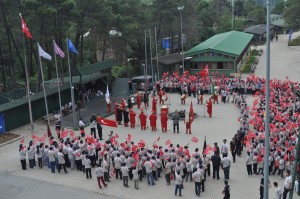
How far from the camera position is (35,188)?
17.9 m

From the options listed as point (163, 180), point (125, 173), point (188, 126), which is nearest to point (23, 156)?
point (125, 173)

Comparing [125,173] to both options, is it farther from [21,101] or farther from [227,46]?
[227,46]

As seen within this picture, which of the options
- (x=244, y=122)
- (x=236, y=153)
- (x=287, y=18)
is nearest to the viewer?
(x=236, y=153)

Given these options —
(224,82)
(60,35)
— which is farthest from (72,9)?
(224,82)

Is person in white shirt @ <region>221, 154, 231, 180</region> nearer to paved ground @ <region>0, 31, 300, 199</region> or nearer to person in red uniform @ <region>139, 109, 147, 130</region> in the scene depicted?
paved ground @ <region>0, 31, 300, 199</region>

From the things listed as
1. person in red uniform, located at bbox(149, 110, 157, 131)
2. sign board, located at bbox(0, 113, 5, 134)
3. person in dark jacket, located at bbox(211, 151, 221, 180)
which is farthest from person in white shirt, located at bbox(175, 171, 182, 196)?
sign board, located at bbox(0, 113, 5, 134)

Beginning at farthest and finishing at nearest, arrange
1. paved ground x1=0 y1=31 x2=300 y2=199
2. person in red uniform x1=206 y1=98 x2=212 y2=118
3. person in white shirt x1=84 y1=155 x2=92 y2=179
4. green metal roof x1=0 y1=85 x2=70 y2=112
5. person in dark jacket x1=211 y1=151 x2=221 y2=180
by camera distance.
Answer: person in red uniform x1=206 y1=98 x2=212 y2=118, green metal roof x1=0 y1=85 x2=70 y2=112, person in white shirt x1=84 y1=155 x2=92 y2=179, person in dark jacket x1=211 y1=151 x2=221 y2=180, paved ground x1=0 y1=31 x2=300 y2=199

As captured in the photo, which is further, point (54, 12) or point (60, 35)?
point (60, 35)

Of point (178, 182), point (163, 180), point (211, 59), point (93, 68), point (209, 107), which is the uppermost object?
point (211, 59)

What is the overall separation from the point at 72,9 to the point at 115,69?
1870 centimetres

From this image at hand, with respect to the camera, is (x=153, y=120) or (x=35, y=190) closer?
(x=35, y=190)

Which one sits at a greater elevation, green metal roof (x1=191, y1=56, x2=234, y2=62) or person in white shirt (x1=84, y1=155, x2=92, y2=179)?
green metal roof (x1=191, y1=56, x2=234, y2=62)

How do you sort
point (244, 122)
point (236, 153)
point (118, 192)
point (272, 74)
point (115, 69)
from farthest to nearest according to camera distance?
point (115, 69) → point (272, 74) → point (244, 122) → point (236, 153) → point (118, 192)

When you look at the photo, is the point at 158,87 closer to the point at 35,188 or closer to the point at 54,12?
the point at 54,12
